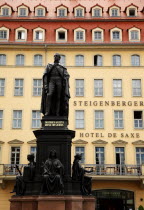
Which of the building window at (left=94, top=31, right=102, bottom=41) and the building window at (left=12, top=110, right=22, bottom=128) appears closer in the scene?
the building window at (left=12, top=110, right=22, bottom=128)

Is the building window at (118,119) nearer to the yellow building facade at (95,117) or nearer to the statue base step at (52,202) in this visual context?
the yellow building facade at (95,117)

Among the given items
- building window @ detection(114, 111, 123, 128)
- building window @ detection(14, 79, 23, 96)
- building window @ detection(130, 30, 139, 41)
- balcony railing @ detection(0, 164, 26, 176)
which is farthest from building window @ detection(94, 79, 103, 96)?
balcony railing @ detection(0, 164, 26, 176)

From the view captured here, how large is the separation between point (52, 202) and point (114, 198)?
68.9 feet

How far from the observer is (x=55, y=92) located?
12.3 metres

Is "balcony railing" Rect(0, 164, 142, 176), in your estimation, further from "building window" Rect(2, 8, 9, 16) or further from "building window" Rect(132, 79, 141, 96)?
"building window" Rect(2, 8, 9, 16)

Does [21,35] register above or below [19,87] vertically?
above

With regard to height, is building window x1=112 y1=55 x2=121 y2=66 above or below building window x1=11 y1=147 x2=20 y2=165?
above

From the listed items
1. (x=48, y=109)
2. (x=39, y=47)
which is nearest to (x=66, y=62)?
(x=39, y=47)

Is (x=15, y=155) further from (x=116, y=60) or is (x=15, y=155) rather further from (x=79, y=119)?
(x=116, y=60)

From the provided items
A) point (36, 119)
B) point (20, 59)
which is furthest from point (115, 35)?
point (36, 119)

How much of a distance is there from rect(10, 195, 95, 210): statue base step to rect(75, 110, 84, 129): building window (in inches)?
810

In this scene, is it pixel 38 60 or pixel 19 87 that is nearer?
pixel 19 87

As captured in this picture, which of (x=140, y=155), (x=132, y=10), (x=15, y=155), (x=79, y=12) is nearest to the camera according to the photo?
(x=140, y=155)

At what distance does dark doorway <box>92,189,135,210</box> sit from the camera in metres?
30.1
